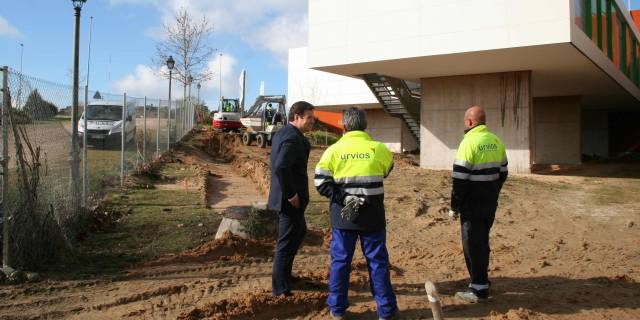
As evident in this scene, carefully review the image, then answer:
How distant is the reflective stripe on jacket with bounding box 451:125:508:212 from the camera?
4688 mm

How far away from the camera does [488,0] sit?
1335 cm

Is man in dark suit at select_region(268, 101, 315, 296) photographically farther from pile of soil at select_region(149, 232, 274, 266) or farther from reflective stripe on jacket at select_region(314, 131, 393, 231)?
pile of soil at select_region(149, 232, 274, 266)

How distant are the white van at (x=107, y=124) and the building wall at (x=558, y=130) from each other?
1747 centimetres

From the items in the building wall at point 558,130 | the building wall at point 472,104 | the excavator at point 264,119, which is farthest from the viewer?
the excavator at point 264,119

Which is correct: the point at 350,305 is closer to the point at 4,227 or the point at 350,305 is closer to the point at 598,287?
the point at 598,287

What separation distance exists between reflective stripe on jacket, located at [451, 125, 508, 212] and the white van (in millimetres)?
8776

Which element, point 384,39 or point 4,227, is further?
point 384,39

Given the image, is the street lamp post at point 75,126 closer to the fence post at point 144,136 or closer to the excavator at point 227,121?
the fence post at point 144,136

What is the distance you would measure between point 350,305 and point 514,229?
4467 millimetres

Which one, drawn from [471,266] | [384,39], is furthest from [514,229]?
[384,39]

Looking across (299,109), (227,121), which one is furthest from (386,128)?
(299,109)

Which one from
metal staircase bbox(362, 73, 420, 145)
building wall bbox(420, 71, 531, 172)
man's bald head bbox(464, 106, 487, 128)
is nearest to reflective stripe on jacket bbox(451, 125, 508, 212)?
man's bald head bbox(464, 106, 487, 128)

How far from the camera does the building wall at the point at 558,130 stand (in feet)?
73.4

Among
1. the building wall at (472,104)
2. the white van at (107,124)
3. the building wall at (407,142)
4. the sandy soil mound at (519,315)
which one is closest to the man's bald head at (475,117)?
the sandy soil mound at (519,315)
